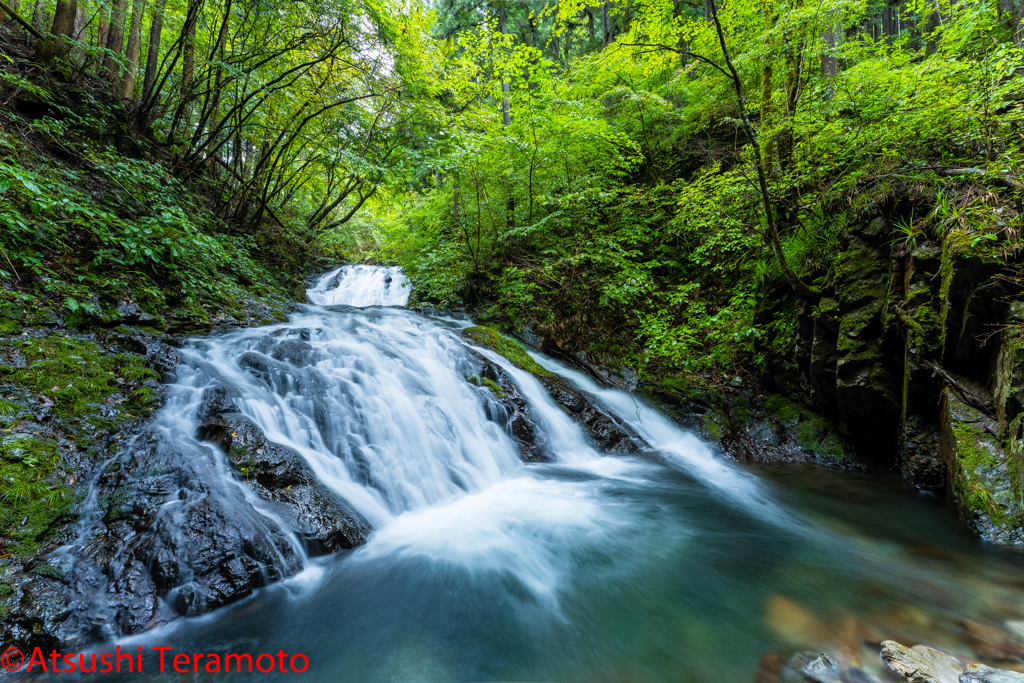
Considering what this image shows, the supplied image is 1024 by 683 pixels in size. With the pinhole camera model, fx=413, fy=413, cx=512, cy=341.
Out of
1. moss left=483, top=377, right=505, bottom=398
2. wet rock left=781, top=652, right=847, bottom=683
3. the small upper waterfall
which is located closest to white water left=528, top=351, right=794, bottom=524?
moss left=483, top=377, right=505, bottom=398

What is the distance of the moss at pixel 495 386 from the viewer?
607 centimetres

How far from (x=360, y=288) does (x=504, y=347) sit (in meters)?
7.76

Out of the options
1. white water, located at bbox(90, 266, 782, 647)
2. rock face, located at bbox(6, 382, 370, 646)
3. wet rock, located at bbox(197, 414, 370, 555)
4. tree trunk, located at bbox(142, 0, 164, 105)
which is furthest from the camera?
tree trunk, located at bbox(142, 0, 164, 105)

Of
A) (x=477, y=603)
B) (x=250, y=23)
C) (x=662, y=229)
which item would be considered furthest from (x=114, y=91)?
(x=662, y=229)

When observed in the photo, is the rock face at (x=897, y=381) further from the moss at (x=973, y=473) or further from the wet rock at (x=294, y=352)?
the wet rock at (x=294, y=352)

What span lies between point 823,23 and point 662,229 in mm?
3743

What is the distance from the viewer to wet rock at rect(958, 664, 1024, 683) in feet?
6.17

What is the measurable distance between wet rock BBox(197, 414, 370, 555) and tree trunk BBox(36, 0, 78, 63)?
248 inches

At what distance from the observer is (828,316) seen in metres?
5.34

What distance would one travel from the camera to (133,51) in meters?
7.41

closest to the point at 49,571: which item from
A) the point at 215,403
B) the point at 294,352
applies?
the point at 215,403

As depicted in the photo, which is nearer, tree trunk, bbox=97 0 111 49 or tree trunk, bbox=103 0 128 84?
tree trunk, bbox=103 0 128 84

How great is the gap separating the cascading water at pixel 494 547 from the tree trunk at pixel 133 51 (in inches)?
205
